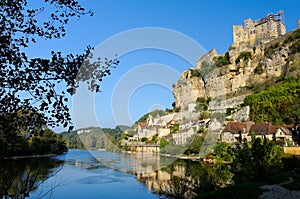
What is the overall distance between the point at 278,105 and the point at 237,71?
18360mm

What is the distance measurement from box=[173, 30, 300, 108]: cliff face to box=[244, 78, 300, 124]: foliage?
20.7 ft

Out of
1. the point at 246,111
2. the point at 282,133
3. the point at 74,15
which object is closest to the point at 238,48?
the point at 246,111

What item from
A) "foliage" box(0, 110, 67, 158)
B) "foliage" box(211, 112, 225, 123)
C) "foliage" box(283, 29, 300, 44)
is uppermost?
"foliage" box(283, 29, 300, 44)

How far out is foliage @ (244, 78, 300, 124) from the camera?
90.7 ft

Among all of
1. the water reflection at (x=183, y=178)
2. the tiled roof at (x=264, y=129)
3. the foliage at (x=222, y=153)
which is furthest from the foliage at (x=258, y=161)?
the tiled roof at (x=264, y=129)

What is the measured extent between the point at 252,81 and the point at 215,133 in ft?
51.7

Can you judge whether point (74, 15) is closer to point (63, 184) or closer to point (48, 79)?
point (48, 79)

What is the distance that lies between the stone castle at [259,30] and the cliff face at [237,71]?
4.21m

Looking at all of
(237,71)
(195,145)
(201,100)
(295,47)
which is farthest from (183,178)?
(201,100)

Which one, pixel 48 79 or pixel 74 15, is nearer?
pixel 48 79

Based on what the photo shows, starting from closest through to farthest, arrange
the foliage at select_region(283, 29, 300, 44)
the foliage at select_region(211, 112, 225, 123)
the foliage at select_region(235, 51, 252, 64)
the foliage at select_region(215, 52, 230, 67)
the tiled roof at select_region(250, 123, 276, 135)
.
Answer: the tiled roof at select_region(250, 123, 276, 135) → the foliage at select_region(211, 112, 225, 123) → the foliage at select_region(283, 29, 300, 44) → the foliage at select_region(235, 51, 252, 64) → the foliage at select_region(215, 52, 230, 67)

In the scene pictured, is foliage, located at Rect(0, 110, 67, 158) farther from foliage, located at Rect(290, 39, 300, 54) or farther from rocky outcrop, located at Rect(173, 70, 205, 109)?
rocky outcrop, located at Rect(173, 70, 205, 109)

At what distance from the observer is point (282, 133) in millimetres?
24625

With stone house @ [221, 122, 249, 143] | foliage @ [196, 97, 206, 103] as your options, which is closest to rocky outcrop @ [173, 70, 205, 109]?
foliage @ [196, 97, 206, 103]
